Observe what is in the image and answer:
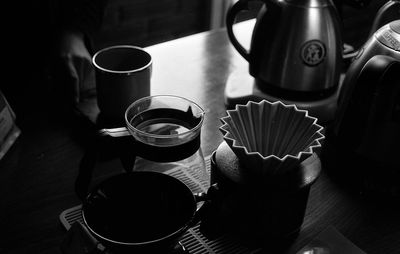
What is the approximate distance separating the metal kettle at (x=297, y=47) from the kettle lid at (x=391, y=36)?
11 centimetres

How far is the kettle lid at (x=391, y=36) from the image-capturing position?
78cm

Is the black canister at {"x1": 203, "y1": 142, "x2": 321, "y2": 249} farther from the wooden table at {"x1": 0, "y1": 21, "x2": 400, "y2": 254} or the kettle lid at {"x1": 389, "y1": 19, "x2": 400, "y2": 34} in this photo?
the kettle lid at {"x1": 389, "y1": 19, "x2": 400, "y2": 34}

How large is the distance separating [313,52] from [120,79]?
0.35 meters

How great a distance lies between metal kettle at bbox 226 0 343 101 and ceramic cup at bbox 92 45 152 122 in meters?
0.21

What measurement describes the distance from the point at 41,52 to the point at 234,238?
0.85m

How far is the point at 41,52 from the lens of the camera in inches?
51.2

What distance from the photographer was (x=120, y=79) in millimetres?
844

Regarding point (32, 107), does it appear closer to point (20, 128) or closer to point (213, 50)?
point (20, 128)

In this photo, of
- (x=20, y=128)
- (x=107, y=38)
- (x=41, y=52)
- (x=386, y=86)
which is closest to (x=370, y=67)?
(x=386, y=86)

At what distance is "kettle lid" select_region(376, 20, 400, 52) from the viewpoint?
778mm

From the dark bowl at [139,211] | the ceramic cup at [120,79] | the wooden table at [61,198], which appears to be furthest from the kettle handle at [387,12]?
the dark bowl at [139,211]

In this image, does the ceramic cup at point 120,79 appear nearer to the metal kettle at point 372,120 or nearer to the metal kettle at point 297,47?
the metal kettle at point 297,47

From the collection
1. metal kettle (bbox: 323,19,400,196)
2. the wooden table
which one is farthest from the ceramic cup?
metal kettle (bbox: 323,19,400,196)

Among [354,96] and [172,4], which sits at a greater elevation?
[354,96]
